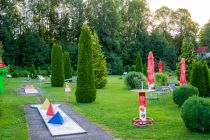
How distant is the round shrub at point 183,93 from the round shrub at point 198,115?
4.69 m

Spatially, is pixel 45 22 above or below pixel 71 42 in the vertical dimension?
above

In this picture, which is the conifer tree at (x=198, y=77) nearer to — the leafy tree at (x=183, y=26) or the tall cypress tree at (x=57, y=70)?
the tall cypress tree at (x=57, y=70)

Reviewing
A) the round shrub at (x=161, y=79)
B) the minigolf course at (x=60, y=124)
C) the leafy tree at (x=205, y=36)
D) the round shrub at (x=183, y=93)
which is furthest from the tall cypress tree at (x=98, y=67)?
the leafy tree at (x=205, y=36)

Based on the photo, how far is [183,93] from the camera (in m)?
14.1

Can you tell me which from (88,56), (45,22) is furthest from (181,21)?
(88,56)

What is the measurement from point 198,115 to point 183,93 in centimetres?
510

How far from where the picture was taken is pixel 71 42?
5497cm

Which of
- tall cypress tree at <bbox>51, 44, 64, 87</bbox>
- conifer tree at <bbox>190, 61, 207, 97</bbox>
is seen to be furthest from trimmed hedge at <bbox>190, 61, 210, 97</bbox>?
tall cypress tree at <bbox>51, 44, 64, 87</bbox>

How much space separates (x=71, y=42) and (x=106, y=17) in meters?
7.57

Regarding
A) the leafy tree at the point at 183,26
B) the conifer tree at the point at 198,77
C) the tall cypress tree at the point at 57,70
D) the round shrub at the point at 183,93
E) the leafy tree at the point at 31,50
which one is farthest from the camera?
the leafy tree at the point at 183,26

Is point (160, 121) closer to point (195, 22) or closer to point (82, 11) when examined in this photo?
point (82, 11)

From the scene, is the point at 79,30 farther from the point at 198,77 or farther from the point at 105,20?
the point at 198,77

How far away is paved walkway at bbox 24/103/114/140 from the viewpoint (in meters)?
8.92

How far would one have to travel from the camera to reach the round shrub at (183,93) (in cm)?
1396
